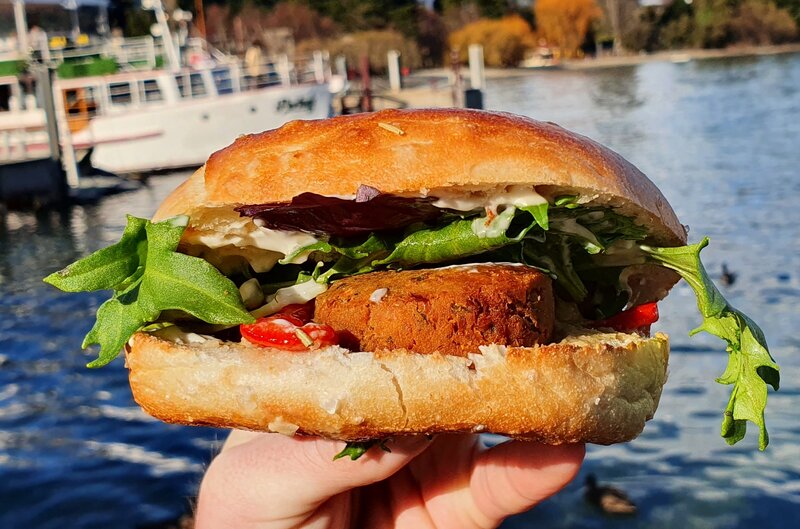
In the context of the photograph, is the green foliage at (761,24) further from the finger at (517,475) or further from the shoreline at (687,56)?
the finger at (517,475)

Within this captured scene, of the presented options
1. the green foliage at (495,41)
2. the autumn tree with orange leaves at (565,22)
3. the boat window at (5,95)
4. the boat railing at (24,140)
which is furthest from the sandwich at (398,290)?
the autumn tree with orange leaves at (565,22)

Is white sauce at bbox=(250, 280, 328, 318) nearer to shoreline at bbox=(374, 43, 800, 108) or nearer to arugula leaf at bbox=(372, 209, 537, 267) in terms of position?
arugula leaf at bbox=(372, 209, 537, 267)

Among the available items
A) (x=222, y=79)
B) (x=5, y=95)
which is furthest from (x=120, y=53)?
(x=5, y=95)

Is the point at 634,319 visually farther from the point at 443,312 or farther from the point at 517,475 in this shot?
the point at 443,312

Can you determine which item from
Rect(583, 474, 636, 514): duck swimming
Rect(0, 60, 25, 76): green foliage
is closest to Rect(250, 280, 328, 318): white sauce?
Rect(583, 474, 636, 514): duck swimming

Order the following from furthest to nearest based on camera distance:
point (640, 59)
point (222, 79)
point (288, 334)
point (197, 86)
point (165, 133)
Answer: point (640, 59)
point (222, 79)
point (197, 86)
point (165, 133)
point (288, 334)

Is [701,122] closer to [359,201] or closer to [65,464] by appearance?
[65,464]

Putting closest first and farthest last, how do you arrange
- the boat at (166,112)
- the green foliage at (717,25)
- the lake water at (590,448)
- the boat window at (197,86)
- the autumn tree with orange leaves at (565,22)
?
the lake water at (590,448) < the boat at (166,112) < the boat window at (197,86) < the green foliage at (717,25) < the autumn tree with orange leaves at (565,22)
